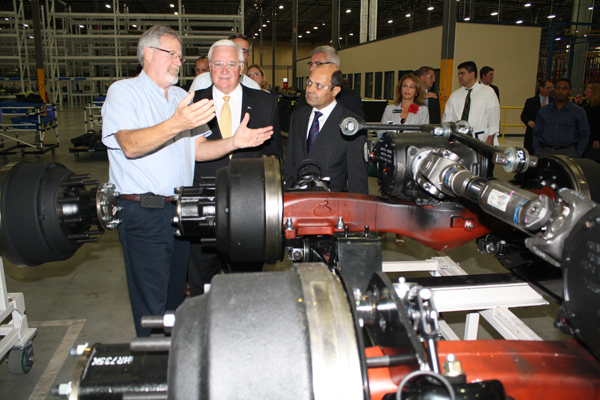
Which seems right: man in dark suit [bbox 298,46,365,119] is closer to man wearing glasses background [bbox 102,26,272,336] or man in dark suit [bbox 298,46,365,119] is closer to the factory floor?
the factory floor

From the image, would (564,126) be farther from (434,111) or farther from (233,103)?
(233,103)

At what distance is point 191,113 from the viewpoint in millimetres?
1408

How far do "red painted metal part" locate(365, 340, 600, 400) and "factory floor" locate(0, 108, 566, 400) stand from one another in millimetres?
1797

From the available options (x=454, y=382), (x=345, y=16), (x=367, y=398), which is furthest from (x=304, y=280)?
(x=345, y=16)

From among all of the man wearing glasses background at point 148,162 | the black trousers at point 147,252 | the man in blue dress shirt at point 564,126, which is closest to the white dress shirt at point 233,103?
the man wearing glasses background at point 148,162

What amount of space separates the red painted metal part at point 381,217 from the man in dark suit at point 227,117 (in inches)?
34.7

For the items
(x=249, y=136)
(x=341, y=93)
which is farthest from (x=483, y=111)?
(x=249, y=136)

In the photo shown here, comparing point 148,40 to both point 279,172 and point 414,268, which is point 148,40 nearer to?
point 279,172

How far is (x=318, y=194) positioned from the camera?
145 cm

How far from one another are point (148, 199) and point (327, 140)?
103cm

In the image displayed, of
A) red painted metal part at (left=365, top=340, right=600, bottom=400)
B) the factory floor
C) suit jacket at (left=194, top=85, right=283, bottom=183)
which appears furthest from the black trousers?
red painted metal part at (left=365, top=340, right=600, bottom=400)

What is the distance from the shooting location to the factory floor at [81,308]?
207 centimetres

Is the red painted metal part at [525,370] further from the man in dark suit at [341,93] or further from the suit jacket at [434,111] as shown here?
the suit jacket at [434,111]

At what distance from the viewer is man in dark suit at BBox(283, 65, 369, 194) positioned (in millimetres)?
2221
